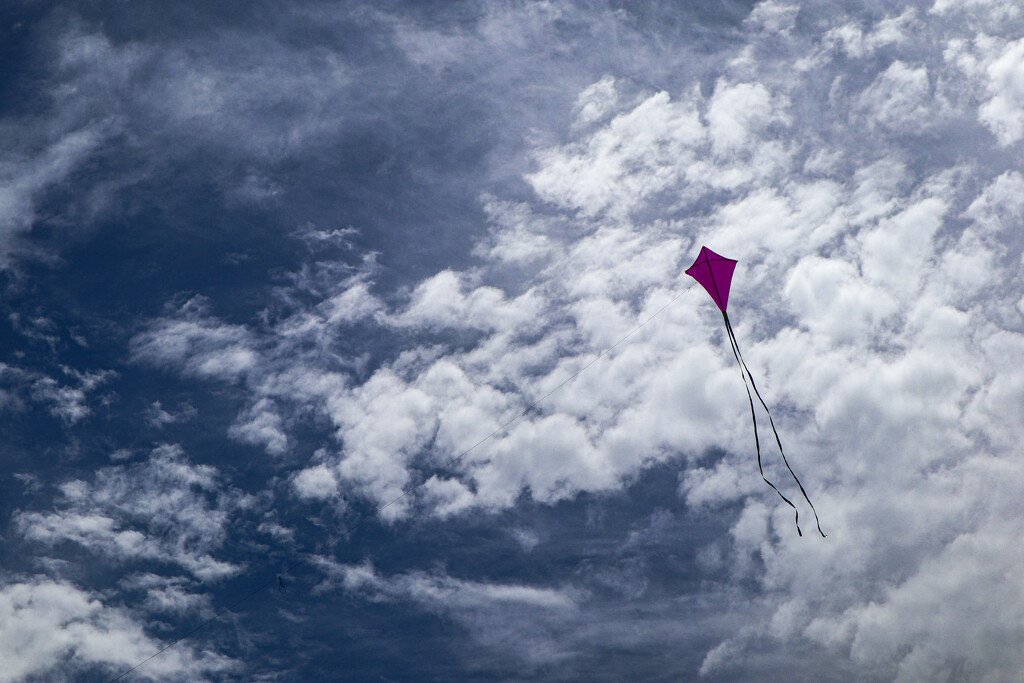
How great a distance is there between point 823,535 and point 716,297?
13.2m

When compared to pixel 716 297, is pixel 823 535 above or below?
below

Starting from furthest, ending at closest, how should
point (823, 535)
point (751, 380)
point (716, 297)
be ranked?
point (716, 297)
point (751, 380)
point (823, 535)

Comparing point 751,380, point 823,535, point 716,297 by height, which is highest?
point 716,297

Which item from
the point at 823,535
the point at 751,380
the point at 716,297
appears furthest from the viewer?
the point at 716,297

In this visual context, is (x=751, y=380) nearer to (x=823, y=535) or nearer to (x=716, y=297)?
(x=716, y=297)

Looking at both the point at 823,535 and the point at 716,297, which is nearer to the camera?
the point at 823,535

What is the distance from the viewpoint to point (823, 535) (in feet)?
116

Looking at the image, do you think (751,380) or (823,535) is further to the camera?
(751,380)

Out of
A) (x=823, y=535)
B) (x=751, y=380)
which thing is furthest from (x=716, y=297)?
(x=823, y=535)

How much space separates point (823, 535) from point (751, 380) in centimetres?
798

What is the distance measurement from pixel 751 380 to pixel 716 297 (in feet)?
17.2

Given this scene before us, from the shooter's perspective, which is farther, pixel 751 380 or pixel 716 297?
pixel 716 297

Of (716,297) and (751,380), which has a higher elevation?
→ (716,297)

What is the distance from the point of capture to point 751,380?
39.4 meters
